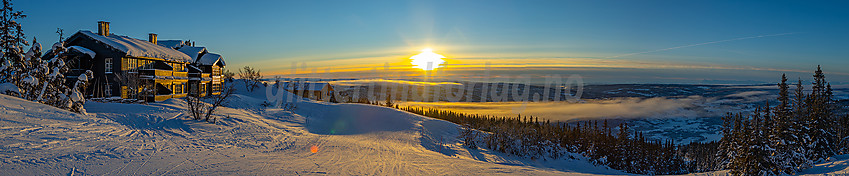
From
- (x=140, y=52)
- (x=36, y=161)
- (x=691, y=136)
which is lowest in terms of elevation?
(x=691, y=136)

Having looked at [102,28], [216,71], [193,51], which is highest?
[102,28]

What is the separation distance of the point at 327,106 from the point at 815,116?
34291 mm

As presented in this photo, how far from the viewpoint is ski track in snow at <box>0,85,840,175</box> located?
8.54 m

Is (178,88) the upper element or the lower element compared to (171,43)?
lower

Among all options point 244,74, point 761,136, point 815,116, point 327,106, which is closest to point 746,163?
point 761,136

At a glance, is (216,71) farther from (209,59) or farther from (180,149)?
(180,149)

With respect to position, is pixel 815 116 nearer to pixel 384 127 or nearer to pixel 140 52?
pixel 384 127

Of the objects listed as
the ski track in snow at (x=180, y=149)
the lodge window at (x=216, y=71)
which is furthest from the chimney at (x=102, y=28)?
the ski track in snow at (x=180, y=149)

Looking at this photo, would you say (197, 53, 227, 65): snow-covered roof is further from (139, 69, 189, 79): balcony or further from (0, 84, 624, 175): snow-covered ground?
(0, 84, 624, 175): snow-covered ground

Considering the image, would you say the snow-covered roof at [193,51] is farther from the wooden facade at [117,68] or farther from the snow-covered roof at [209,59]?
the wooden facade at [117,68]

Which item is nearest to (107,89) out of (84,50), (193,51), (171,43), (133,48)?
(84,50)

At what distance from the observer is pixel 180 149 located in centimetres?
1164

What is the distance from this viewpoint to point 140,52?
28141 millimetres

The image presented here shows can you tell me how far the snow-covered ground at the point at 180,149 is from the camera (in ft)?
28.0
